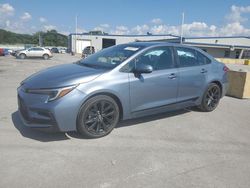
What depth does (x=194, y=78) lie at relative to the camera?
5562 mm

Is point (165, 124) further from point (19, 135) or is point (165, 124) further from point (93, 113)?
point (19, 135)

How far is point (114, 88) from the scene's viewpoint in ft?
14.1

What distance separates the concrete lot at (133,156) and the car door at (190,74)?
2.11 feet

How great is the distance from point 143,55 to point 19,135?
101 inches

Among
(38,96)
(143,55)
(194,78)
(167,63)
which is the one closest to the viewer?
(38,96)

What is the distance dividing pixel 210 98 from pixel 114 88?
2960 millimetres

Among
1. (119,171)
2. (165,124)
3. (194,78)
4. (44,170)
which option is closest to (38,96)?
(44,170)

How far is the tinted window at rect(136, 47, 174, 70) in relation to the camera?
484 cm

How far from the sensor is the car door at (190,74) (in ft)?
17.6

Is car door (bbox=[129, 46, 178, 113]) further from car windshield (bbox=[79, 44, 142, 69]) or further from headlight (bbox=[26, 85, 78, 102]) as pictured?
headlight (bbox=[26, 85, 78, 102])

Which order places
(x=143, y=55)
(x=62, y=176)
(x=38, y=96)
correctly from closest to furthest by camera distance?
(x=62, y=176) → (x=38, y=96) → (x=143, y=55)

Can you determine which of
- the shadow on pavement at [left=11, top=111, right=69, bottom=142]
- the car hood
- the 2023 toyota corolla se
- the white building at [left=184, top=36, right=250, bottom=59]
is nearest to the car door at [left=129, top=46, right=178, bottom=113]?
the 2023 toyota corolla se

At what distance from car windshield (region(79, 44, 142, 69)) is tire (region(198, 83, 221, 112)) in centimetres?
216

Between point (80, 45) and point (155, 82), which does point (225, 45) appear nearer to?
point (80, 45)
